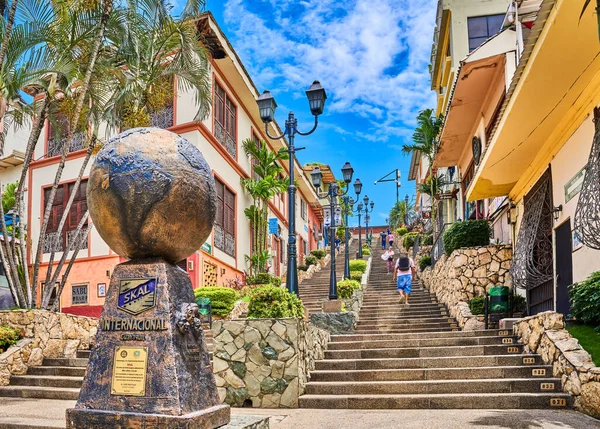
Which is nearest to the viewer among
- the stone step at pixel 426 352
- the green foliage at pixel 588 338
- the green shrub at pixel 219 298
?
the green foliage at pixel 588 338

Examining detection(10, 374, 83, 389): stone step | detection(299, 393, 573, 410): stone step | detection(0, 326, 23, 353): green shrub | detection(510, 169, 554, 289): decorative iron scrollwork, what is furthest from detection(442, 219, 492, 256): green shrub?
detection(0, 326, 23, 353): green shrub

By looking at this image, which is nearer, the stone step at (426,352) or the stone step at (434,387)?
the stone step at (434,387)

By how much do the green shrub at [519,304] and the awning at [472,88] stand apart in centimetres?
508

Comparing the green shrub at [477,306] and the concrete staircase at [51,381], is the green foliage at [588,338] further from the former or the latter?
the concrete staircase at [51,381]

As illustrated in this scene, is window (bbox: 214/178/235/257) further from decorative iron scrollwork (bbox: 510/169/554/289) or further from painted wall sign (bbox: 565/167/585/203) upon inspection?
painted wall sign (bbox: 565/167/585/203)

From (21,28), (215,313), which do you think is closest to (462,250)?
(215,313)

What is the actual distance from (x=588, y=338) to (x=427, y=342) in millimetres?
3415

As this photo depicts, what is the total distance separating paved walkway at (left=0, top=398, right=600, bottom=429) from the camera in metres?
6.91

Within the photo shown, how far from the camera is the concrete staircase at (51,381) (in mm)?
10539

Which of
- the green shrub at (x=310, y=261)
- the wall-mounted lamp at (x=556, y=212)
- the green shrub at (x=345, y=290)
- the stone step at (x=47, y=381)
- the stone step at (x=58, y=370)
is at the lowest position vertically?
the stone step at (x=47, y=381)

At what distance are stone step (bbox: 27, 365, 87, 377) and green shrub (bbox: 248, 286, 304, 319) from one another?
12.8ft

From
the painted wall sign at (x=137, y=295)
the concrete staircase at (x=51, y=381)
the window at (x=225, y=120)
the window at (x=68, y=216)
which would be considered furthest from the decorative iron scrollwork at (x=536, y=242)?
the window at (x=68, y=216)

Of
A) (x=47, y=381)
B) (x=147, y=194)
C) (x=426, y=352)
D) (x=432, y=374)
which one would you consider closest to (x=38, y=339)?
(x=47, y=381)

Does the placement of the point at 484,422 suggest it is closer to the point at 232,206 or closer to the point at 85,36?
the point at 85,36
